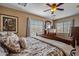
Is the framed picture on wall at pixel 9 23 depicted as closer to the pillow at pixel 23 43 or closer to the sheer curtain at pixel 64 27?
the pillow at pixel 23 43

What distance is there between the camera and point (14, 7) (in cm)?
174

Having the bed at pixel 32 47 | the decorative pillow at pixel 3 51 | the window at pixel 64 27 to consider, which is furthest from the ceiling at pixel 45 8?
the decorative pillow at pixel 3 51

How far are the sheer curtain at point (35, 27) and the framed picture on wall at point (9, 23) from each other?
0.25 meters

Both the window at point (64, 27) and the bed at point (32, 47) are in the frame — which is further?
the window at point (64, 27)

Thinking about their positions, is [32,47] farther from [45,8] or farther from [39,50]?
[45,8]

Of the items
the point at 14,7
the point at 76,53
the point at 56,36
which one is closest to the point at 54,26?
the point at 56,36

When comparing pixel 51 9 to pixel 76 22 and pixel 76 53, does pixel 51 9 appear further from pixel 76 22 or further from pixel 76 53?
pixel 76 53

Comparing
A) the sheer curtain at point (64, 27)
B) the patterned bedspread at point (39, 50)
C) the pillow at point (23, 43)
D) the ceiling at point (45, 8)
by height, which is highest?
the ceiling at point (45, 8)

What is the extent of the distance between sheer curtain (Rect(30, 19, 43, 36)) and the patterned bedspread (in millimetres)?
119

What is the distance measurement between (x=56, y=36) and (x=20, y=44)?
58cm

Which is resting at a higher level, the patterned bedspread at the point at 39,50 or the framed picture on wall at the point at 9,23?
the framed picture on wall at the point at 9,23

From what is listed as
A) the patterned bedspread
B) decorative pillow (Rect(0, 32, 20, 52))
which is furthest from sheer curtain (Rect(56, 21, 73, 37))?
decorative pillow (Rect(0, 32, 20, 52))

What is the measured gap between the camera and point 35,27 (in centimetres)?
183

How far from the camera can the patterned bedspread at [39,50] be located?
174 cm
